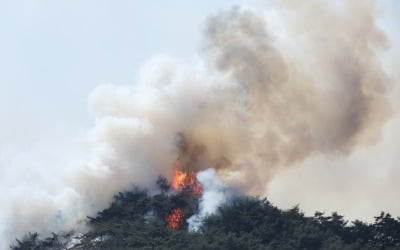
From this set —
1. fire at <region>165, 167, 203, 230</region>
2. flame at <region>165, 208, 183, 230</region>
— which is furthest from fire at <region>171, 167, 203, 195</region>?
flame at <region>165, 208, 183, 230</region>

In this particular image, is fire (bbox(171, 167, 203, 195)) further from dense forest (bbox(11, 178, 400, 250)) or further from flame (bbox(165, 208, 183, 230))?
flame (bbox(165, 208, 183, 230))

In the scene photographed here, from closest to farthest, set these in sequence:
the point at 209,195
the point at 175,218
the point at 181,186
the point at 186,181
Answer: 1. the point at 175,218
2. the point at 209,195
3. the point at 181,186
4. the point at 186,181

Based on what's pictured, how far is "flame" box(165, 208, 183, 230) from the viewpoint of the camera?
93.6m

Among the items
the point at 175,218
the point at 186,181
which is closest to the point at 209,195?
the point at 175,218

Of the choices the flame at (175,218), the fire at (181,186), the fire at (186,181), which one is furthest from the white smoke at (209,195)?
the flame at (175,218)

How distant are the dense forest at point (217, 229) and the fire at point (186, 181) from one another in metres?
1.06

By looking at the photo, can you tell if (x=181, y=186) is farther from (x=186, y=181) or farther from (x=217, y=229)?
(x=217, y=229)

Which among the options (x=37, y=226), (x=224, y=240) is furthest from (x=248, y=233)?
(x=37, y=226)

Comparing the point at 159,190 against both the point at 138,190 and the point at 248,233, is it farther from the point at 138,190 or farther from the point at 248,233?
the point at 248,233

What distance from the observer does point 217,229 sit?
85.7m

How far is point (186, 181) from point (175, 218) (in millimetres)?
6347

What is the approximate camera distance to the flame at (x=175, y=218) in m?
93.6

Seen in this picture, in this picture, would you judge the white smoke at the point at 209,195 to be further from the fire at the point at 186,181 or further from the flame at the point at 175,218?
the flame at the point at 175,218

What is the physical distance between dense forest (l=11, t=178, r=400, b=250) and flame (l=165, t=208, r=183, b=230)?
0.28 metres
